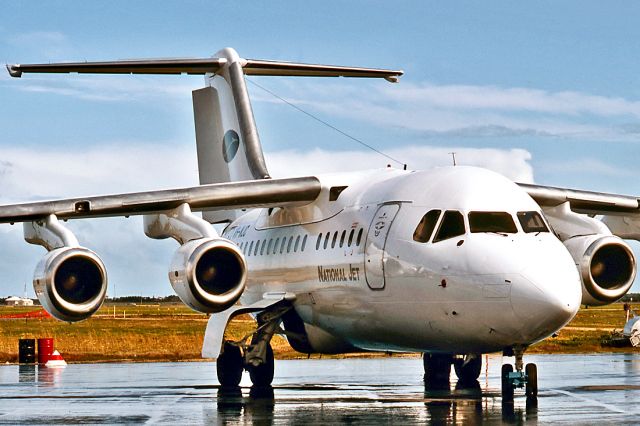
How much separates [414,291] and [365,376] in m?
8.78

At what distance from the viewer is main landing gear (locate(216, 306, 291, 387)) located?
2123cm

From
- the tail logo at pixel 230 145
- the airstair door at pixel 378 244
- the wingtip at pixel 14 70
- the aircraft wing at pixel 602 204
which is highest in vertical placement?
the wingtip at pixel 14 70

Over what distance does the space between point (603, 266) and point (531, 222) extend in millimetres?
3394

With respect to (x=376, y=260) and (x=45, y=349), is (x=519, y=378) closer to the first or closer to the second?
(x=376, y=260)

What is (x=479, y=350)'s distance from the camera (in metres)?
16.6

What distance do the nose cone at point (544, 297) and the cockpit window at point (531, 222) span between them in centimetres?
110

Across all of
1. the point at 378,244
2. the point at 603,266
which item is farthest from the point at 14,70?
the point at 603,266

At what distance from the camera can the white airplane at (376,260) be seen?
15.8 metres

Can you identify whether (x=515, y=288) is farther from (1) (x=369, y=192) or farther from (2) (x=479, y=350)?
(1) (x=369, y=192)

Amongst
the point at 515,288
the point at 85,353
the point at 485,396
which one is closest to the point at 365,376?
the point at 485,396

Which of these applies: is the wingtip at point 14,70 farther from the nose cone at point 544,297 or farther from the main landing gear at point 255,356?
the nose cone at point 544,297

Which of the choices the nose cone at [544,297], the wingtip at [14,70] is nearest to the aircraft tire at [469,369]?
the nose cone at [544,297]

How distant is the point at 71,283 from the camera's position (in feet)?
61.2

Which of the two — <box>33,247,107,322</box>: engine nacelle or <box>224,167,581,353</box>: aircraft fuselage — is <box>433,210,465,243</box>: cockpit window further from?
<box>33,247,107,322</box>: engine nacelle
